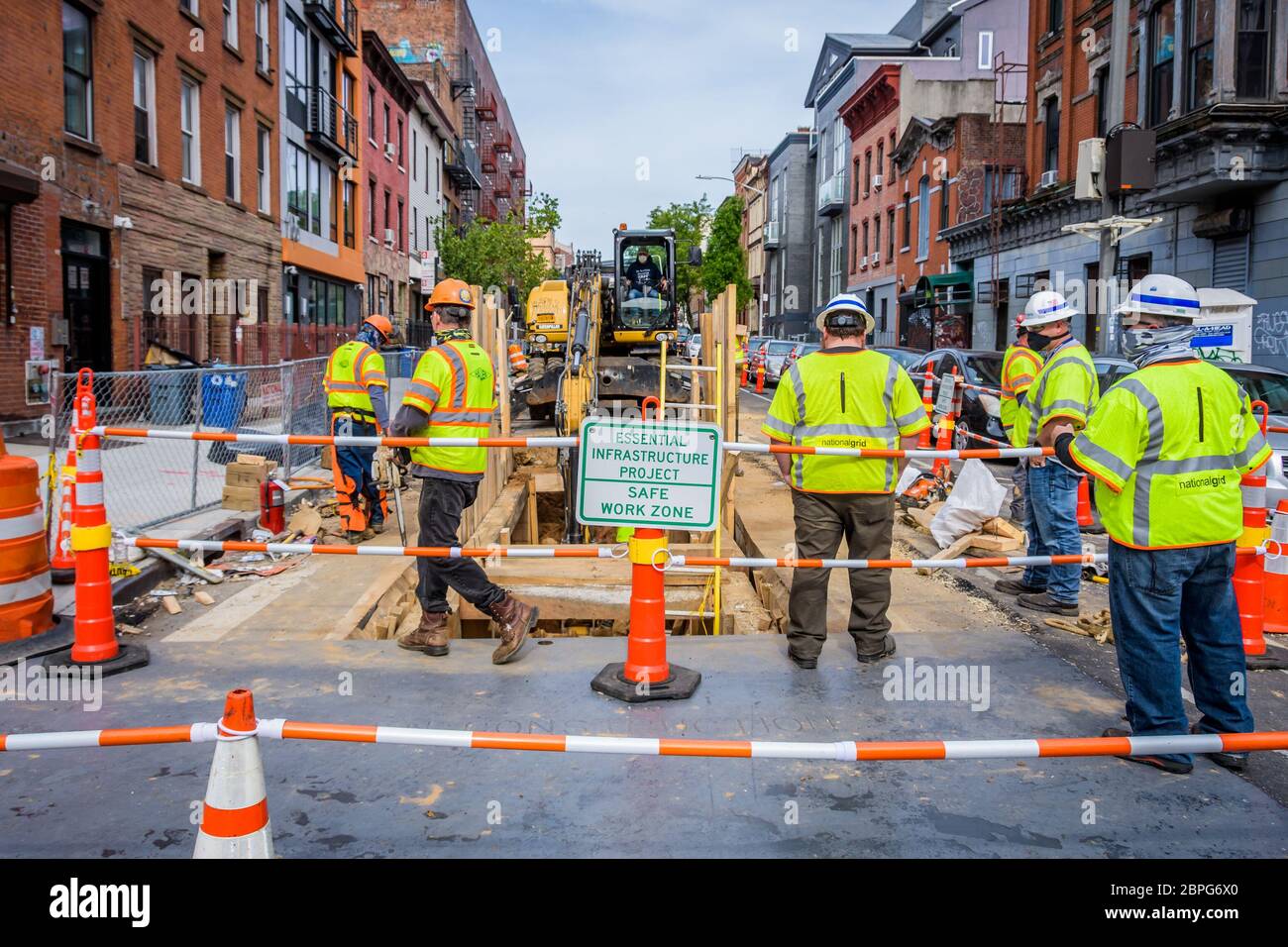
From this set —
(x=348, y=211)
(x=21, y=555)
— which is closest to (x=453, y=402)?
(x=21, y=555)

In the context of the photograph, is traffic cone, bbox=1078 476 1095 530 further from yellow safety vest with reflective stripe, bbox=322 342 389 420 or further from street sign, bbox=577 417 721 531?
yellow safety vest with reflective stripe, bbox=322 342 389 420

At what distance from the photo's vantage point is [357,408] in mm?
9672

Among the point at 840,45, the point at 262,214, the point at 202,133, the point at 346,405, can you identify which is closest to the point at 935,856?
the point at 346,405

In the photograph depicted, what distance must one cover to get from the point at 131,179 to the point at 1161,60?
20.4 meters

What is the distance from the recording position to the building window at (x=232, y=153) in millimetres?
22047

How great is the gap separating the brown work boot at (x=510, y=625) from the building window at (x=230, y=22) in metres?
20.4

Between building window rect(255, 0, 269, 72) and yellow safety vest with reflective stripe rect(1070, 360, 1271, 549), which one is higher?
building window rect(255, 0, 269, 72)

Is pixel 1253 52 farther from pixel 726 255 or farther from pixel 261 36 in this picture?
pixel 726 255

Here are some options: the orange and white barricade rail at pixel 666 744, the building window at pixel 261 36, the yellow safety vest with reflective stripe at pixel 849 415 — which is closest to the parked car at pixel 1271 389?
the yellow safety vest with reflective stripe at pixel 849 415

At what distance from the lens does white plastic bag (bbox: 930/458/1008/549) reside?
9.06 metres

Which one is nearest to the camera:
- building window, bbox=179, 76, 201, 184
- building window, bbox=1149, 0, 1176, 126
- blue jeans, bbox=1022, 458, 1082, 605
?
blue jeans, bbox=1022, 458, 1082, 605

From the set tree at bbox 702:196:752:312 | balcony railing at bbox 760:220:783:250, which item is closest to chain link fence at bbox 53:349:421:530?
balcony railing at bbox 760:220:783:250

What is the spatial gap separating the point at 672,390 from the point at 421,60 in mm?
33862

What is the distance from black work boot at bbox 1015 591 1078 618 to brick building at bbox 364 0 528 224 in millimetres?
43000
